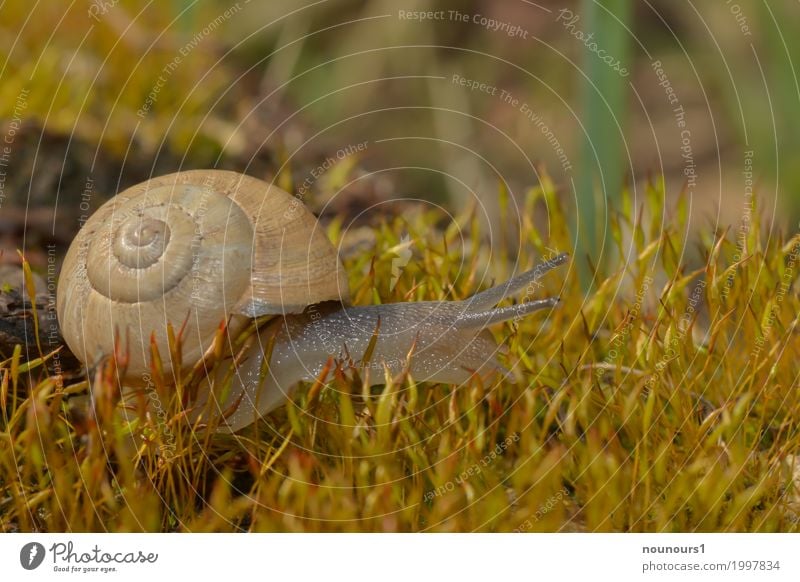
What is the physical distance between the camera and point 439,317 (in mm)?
1163

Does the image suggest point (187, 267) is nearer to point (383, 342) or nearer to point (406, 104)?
point (383, 342)

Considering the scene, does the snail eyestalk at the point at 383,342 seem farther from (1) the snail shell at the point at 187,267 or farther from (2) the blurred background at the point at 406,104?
(2) the blurred background at the point at 406,104

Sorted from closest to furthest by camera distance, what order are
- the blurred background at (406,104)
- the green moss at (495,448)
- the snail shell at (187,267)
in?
the green moss at (495,448)
the snail shell at (187,267)
the blurred background at (406,104)

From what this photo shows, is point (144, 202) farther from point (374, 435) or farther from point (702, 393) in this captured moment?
point (702, 393)

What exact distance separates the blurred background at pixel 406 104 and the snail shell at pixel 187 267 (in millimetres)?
379

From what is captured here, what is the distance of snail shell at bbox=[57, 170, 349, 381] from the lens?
3.52 feet

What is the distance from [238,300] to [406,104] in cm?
116

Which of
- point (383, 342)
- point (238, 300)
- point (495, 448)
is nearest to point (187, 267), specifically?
point (238, 300)

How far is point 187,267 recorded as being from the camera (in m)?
1.09

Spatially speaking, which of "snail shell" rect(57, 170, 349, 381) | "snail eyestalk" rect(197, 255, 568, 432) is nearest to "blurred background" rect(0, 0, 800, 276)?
"snail eyestalk" rect(197, 255, 568, 432)

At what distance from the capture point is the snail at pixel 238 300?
1074 millimetres

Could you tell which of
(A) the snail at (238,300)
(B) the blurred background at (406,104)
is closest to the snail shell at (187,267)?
(A) the snail at (238,300)

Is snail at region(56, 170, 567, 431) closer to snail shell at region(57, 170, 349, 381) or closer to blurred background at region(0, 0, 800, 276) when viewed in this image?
snail shell at region(57, 170, 349, 381)
